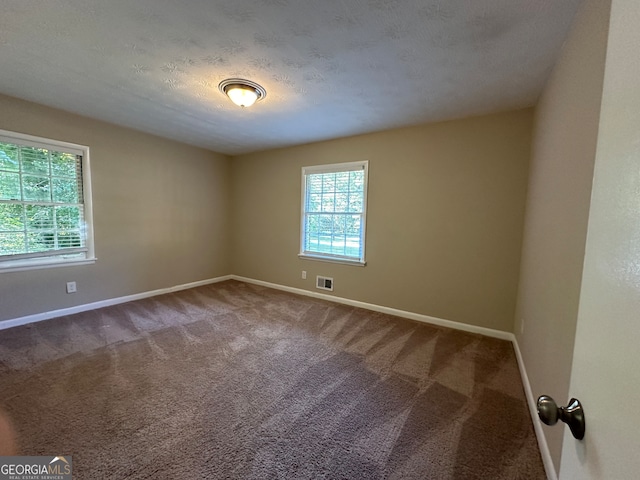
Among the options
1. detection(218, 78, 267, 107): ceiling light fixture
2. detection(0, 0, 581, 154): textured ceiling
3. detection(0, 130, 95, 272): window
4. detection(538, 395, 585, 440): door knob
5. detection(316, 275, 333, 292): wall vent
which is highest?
detection(0, 0, 581, 154): textured ceiling

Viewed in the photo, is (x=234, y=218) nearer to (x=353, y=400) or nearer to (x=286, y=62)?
(x=286, y=62)

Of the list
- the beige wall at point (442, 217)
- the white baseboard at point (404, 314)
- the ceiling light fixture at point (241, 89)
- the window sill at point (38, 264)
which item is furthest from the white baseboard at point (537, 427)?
the window sill at point (38, 264)

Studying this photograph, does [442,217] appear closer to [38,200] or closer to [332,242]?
[332,242]

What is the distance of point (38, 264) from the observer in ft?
10.0

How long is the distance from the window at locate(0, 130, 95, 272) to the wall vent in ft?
9.94

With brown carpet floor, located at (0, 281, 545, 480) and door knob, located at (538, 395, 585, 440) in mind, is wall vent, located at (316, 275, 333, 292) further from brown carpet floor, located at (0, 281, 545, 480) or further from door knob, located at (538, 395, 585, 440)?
door knob, located at (538, 395, 585, 440)

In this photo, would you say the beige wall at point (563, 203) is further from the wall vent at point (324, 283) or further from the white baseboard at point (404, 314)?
the wall vent at point (324, 283)

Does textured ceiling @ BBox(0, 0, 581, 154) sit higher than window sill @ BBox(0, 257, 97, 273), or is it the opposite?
textured ceiling @ BBox(0, 0, 581, 154)

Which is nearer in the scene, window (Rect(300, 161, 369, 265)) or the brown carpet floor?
the brown carpet floor

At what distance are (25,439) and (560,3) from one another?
3.73 m

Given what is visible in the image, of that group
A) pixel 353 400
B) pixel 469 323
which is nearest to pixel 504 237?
pixel 469 323

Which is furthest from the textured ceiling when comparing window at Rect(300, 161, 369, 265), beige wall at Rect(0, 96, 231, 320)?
window at Rect(300, 161, 369, 265)

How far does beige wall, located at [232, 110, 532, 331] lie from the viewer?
2.85m

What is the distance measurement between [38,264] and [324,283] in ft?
11.4
